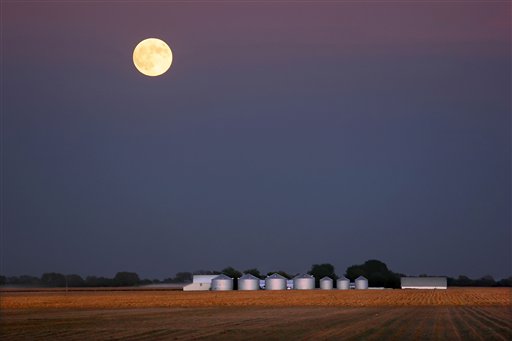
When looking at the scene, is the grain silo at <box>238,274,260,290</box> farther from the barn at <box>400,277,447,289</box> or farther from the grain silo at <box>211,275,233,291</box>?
the barn at <box>400,277,447,289</box>

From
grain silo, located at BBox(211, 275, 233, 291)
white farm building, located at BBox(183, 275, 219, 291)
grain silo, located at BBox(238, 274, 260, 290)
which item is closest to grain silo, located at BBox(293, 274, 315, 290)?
grain silo, located at BBox(238, 274, 260, 290)

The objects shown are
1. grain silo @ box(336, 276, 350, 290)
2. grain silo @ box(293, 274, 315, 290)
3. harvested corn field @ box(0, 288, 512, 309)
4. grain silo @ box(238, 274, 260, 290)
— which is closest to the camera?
harvested corn field @ box(0, 288, 512, 309)

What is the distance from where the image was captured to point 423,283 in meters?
179

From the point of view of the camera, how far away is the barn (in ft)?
586

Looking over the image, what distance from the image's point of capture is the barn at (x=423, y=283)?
178750 mm

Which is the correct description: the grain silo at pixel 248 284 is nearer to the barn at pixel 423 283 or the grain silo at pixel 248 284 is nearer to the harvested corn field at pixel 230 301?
the barn at pixel 423 283

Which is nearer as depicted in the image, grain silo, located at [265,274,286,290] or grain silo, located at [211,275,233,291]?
grain silo, located at [211,275,233,291]

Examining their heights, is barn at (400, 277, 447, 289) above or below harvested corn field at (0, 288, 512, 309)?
above

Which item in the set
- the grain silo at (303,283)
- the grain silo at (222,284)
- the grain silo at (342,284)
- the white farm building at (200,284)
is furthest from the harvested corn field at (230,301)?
the grain silo at (342,284)

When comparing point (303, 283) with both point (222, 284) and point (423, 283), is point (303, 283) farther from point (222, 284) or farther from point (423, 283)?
point (423, 283)

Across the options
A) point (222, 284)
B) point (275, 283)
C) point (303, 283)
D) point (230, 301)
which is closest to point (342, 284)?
point (303, 283)

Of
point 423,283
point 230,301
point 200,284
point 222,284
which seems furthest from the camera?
point 423,283

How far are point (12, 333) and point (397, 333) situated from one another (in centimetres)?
2018

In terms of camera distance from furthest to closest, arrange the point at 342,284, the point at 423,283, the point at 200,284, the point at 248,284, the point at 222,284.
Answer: the point at 423,283 → the point at 342,284 → the point at 200,284 → the point at 248,284 → the point at 222,284
